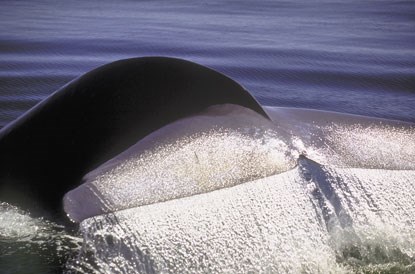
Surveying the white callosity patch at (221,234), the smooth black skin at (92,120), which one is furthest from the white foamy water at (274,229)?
the smooth black skin at (92,120)

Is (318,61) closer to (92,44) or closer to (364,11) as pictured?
(92,44)

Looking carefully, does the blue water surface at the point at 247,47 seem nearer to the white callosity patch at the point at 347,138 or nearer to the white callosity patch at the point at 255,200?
the white callosity patch at the point at 347,138

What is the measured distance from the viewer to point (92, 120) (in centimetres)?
172

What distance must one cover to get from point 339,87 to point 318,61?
1345mm

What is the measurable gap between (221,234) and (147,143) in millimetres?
299

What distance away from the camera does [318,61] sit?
22.4 feet

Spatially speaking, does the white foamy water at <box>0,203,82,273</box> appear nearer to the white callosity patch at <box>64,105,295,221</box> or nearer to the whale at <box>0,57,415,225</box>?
the whale at <box>0,57,415,225</box>

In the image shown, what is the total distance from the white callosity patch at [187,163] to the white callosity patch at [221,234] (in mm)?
30

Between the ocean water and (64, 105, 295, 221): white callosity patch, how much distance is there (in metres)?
0.04

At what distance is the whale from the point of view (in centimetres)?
162

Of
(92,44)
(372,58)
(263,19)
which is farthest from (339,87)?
(263,19)

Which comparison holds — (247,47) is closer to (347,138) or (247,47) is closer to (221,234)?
(347,138)

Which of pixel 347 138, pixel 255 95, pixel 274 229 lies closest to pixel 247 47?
pixel 255 95

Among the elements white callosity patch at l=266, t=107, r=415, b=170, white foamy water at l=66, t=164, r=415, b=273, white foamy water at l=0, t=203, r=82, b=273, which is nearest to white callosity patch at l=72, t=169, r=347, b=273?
white foamy water at l=66, t=164, r=415, b=273
